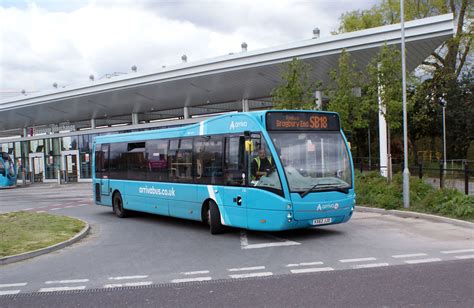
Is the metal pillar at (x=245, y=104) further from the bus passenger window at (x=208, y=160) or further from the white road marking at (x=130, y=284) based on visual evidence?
the white road marking at (x=130, y=284)

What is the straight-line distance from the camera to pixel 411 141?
1523 inches

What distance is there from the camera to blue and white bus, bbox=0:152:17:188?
143ft

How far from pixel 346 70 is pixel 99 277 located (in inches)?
573

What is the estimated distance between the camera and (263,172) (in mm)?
10367

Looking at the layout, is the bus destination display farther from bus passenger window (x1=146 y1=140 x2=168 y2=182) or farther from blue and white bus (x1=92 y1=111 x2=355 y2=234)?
bus passenger window (x1=146 y1=140 x2=168 y2=182)

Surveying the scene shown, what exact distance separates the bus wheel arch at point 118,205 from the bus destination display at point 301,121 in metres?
7.78

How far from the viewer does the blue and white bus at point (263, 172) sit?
400 inches

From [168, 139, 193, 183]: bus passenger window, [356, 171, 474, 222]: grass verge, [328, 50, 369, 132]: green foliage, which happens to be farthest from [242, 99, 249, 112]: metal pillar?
[168, 139, 193, 183]: bus passenger window

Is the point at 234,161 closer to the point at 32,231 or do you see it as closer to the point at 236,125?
the point at 236,125

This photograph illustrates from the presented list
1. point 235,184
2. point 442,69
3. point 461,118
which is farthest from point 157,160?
point 442,69

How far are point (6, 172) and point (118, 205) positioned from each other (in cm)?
3183

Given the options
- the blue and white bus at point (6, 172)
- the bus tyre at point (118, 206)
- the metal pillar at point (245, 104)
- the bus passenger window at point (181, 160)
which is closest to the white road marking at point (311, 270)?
the bus passenger window at point (181, 160)

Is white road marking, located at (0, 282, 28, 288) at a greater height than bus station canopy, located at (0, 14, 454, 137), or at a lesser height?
lesser

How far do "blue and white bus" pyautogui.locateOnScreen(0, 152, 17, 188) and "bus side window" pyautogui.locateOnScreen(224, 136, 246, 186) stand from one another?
38.2 metres
